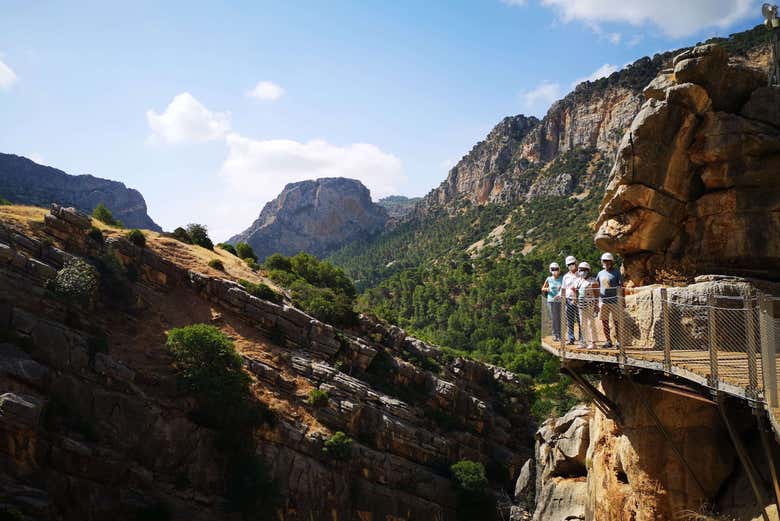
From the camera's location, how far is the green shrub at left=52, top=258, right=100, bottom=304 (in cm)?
2825

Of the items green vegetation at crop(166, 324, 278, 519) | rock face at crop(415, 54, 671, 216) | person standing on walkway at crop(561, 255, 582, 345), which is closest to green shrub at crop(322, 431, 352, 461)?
green vegetation at crop(166, 324, 278, 519)

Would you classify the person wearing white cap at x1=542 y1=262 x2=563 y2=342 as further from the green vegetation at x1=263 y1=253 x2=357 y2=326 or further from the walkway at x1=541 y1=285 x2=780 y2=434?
the green vegetation at x1=263 y1=253 x2=357 y2=326

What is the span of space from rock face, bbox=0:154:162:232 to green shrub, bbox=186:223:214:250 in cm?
7876

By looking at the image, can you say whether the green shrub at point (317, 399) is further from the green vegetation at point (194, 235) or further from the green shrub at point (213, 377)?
the green vegetation at point (194, 235)

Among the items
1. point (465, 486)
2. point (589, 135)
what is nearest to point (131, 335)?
point (465, 486)

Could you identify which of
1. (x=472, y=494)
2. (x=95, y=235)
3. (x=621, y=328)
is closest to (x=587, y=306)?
(x=621, y=328)

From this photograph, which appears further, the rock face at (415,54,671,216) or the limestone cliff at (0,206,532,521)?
the rock face at (415,54,671,216)

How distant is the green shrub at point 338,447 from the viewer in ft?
102

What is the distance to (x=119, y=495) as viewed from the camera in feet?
77.2

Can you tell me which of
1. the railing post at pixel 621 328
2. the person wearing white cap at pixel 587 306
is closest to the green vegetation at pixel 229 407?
the person wearing white cap at pixel 587 306

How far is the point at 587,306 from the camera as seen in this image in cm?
1152

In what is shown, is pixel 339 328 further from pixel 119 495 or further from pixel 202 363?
pixel 119 495

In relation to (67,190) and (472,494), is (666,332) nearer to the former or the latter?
(472,494)

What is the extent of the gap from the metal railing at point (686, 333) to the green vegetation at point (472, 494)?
2334 cm
